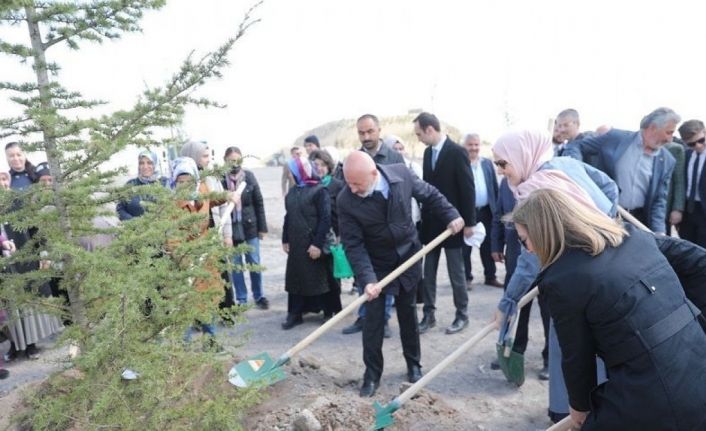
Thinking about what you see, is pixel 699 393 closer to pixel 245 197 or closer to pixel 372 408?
pixel 372 408

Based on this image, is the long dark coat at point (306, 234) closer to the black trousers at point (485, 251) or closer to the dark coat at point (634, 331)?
the black trousers at point (485, 251)

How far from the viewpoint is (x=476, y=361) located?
197 inches

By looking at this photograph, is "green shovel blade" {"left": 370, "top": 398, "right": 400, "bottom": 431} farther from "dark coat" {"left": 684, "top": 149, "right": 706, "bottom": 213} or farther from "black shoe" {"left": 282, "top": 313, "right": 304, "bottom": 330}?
"dark coat" {"left": 684, "top": 149, "right": 706, "bottom": 213}

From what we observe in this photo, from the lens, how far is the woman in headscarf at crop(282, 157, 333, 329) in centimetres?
592

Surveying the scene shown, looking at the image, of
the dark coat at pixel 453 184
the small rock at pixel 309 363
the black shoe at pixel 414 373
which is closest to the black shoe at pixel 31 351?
the small rock at pixel 309 363

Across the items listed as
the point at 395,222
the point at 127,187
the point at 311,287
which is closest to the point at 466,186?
the point at 395,222

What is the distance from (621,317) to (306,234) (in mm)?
4357

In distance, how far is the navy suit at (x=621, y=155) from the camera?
4.76m

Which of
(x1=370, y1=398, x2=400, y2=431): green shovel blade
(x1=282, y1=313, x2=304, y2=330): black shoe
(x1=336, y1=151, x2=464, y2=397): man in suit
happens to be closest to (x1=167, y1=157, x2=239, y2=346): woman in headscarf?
(x1=336, y1=151, x2=464, y2=397): man in suit

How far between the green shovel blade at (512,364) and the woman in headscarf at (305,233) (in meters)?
2.44

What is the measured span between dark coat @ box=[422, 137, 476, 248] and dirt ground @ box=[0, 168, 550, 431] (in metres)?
1.07

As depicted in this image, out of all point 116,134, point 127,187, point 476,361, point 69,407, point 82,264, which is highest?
point 116,134

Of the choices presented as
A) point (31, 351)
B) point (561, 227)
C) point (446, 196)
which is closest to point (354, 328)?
point (446, 196)

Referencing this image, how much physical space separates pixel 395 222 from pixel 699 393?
100 inches
